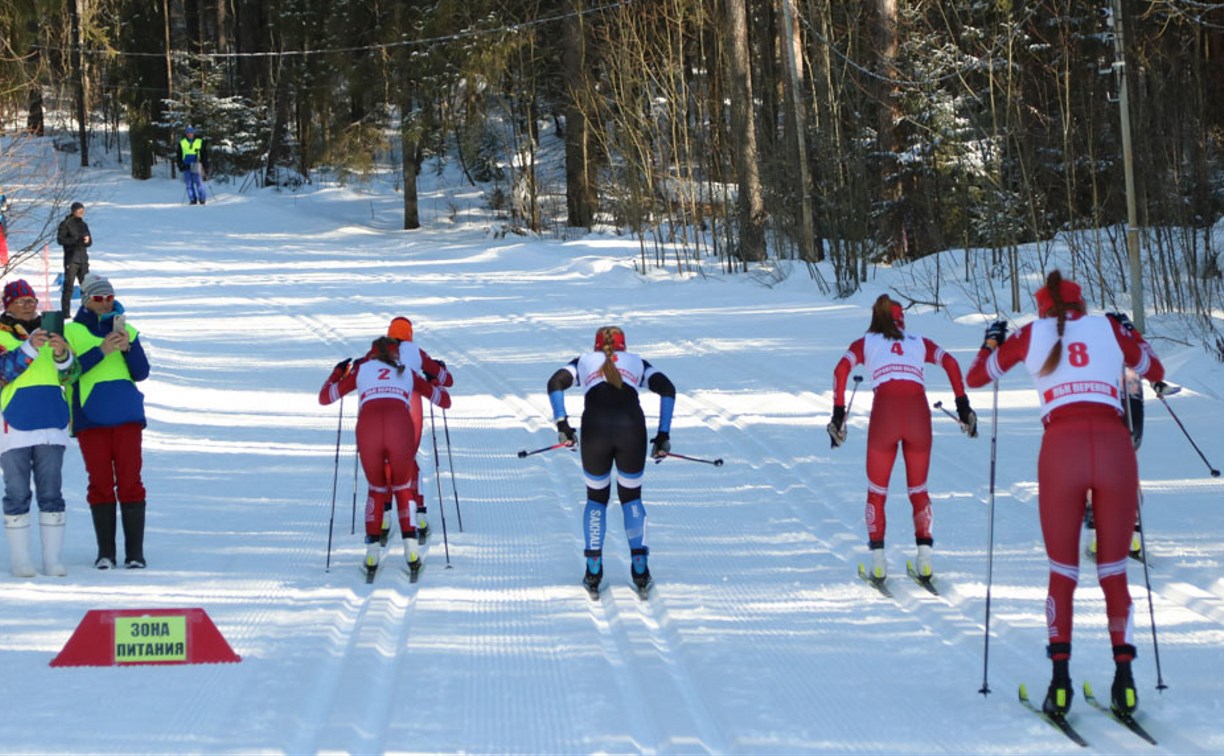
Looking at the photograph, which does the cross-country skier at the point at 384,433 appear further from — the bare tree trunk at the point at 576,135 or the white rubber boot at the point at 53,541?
the bare tree trunk at the point at 576,135

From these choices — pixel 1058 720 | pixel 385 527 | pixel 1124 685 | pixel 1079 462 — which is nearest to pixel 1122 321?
pixel 1079 462

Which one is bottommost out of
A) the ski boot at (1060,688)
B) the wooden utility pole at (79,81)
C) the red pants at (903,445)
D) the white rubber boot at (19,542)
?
the ski boot at (1060,688)

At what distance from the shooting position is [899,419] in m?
8.99

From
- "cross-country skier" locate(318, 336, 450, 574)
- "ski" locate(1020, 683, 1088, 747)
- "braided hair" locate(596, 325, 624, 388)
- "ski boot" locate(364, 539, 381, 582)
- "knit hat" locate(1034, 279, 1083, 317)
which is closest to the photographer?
"ski" locate(1020, 683, 1088, 747)

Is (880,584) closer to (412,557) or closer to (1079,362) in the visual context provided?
(1079,362)

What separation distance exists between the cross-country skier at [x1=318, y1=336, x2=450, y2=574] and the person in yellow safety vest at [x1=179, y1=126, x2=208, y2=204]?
31.2m

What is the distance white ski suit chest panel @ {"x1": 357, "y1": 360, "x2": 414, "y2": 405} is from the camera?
31.5ft

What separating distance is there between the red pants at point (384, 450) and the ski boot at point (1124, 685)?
16.2 feet

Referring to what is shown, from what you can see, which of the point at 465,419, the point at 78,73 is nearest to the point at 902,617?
the point at 465,419

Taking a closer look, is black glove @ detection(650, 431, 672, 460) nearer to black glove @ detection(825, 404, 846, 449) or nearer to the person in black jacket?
black glove @ detection(825, 404, 846, 449)

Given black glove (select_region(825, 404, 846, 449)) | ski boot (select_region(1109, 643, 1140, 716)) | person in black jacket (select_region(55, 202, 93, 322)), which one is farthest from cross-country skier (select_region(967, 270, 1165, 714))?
person in black jacket (select_region(55, 202, 93, 322))

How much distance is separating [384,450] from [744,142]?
836 inches

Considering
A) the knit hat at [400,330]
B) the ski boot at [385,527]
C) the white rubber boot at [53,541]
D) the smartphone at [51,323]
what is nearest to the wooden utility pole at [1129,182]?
the knit hat at [400,330]

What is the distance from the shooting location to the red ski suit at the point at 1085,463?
6.41 meters
